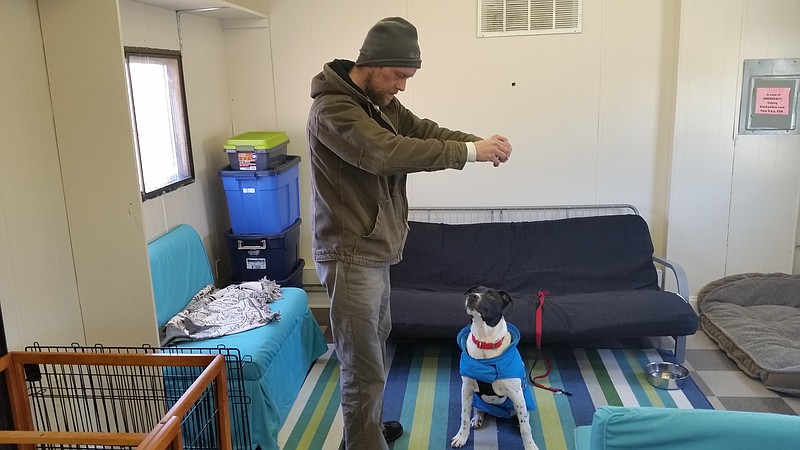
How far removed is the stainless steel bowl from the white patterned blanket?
1.85 metres

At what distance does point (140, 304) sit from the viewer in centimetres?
238

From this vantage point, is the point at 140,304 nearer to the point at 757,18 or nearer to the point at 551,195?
the point at 551,195

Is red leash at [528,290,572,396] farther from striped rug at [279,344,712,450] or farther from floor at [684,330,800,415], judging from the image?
floor at [684,330,800,415]

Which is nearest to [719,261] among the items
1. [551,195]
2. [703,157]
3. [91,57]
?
[703,157]

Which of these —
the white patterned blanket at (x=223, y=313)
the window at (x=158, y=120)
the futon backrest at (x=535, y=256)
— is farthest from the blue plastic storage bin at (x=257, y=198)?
the futon backrest at (x=535, y=256)

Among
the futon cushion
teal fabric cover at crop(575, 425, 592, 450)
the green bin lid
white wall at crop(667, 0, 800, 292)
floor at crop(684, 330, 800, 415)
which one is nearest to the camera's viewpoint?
teal fabric cover at crop(575, 425, 592, 450)

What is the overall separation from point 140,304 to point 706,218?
3271mm

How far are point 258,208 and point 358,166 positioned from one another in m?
1.81

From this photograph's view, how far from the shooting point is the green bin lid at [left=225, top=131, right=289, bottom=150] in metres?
3.60

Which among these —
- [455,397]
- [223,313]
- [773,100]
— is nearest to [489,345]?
[455,397]

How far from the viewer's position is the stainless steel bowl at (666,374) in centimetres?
311

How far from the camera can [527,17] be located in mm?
3912

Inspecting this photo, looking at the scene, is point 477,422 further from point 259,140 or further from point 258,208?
point 259,140

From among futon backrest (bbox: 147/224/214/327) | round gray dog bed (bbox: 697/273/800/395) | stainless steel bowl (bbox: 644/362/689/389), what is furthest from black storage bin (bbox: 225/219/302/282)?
round gray dog bed (bbox: 697/273/800/395)
